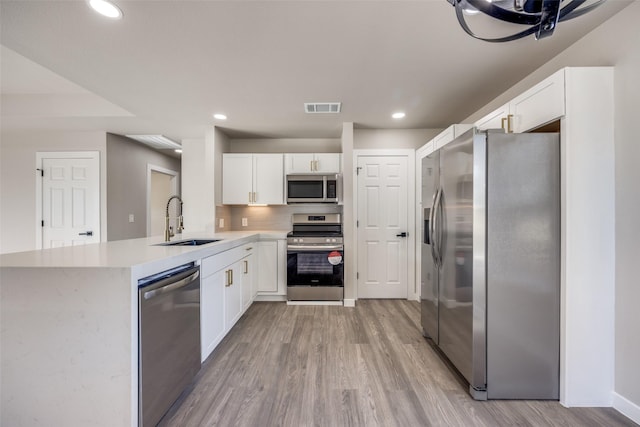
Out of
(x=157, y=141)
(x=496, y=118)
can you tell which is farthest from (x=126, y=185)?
(x=496, y=118)

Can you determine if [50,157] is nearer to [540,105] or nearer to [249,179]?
[249,179]

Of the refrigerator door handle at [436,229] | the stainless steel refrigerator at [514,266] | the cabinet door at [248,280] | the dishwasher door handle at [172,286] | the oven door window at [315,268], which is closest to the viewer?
the dishwasher door handle at [172,286]

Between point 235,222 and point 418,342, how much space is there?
10.2 ft

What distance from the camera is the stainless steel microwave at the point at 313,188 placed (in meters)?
3.67

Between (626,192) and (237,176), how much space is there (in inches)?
153

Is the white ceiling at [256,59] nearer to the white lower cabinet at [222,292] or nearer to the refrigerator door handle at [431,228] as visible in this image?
the refrigerator door handle at [431,228]

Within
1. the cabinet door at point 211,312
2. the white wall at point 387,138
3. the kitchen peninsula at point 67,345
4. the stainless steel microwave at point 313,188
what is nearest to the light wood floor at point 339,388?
the cabinet door at point 211,312

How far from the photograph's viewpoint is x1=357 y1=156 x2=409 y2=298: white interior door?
3705mm

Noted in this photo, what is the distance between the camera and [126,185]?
4.38 meters

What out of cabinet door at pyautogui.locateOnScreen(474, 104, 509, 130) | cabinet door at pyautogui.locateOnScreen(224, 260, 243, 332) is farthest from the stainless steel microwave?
cabinet door at pyautogui.locateOnScreen(474, 104, 509, 130)

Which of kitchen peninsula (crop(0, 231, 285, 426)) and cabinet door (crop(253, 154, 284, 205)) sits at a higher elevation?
cabinet door (crop(253, 154, 284, 205))

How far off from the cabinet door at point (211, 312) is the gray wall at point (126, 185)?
2920 millimetres

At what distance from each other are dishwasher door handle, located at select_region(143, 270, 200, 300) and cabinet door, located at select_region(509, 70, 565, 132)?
2.58 metres

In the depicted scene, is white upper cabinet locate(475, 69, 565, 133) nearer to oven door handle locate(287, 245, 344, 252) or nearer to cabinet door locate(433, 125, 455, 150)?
cabinet door locate(433, 125, 455, 150)
